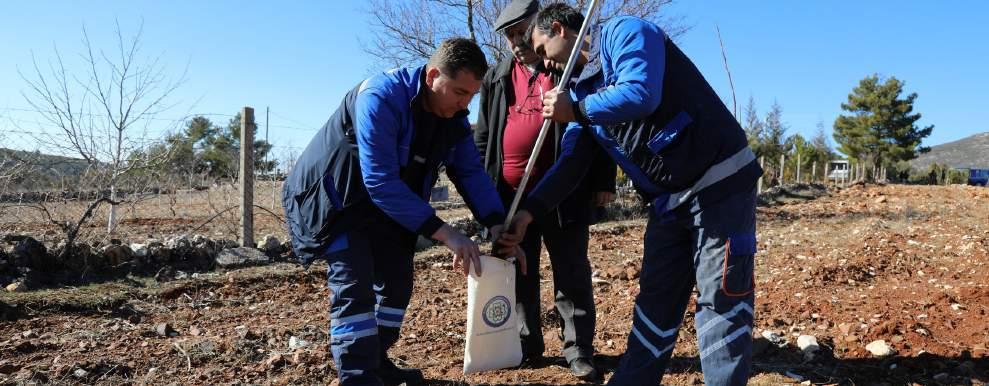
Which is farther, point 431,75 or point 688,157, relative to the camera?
point 431,75

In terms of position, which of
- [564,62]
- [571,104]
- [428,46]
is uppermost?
[428,46]

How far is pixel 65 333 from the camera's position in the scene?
4.27 metres

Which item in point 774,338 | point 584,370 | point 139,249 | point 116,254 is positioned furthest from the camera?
point 139,249

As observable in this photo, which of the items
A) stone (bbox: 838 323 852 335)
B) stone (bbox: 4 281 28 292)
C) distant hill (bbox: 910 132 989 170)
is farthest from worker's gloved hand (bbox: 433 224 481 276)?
distant hill (bbox: 910 132 989 170)

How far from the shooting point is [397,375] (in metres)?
3.14

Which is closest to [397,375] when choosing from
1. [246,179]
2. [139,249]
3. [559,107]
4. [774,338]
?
[559,107]

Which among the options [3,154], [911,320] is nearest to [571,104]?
[911,320]

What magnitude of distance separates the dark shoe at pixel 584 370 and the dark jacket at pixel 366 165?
1152mm

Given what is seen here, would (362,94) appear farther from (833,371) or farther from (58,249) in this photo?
(58,249)

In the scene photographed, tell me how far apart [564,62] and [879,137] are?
46.5 meters

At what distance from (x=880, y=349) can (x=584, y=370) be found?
1.58m

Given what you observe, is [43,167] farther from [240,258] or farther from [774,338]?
[774,338]

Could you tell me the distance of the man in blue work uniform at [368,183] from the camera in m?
2.53

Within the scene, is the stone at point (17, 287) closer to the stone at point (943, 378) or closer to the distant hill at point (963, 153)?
the stone at point (943, 378)
